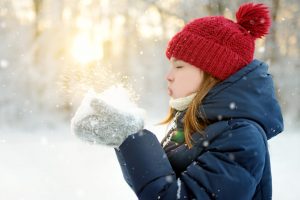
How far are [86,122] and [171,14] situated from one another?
11.3 meters

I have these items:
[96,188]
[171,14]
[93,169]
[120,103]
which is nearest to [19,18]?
[171,14]

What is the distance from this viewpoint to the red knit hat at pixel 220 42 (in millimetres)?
1664

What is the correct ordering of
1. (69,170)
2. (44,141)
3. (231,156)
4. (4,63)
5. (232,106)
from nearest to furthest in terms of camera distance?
(231,156), (232,106), (69,170), (44,141), (4,63)

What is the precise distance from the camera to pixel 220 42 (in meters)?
1.69

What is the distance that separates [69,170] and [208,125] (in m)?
6.06

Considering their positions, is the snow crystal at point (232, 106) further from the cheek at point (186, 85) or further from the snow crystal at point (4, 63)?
the snow crystal at point (4, 63)

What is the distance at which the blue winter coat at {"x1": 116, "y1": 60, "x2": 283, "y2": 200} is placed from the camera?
137 cm

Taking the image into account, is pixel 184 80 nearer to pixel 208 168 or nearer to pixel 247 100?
pixel 247 100

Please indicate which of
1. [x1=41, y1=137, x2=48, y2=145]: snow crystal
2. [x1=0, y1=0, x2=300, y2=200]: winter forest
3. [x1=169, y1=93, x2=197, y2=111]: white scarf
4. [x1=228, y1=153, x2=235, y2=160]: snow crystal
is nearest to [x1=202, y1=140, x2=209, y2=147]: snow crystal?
[x1=228, y1=153, x2=235, y2=160]: snow crystal

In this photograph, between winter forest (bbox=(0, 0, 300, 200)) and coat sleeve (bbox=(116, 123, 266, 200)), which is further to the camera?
winter forest (bbox=(0, 0, 300, 200))

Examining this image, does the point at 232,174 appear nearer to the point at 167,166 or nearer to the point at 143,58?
the point at 167,166

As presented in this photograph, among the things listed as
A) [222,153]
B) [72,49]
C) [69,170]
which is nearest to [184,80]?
[222,153]

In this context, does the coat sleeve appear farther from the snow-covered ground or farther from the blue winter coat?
the snow-covered ground

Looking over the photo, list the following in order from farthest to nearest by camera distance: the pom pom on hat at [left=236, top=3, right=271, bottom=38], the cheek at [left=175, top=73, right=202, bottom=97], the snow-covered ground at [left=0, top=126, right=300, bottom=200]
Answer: the snow-covered ground at [left=0, top=126, right=300, bottom=200], the pom pom on hat at [left=236, top=3, right=271, bottom=38], the cheek at [left=175, top=73, right=202, bottom=97]
